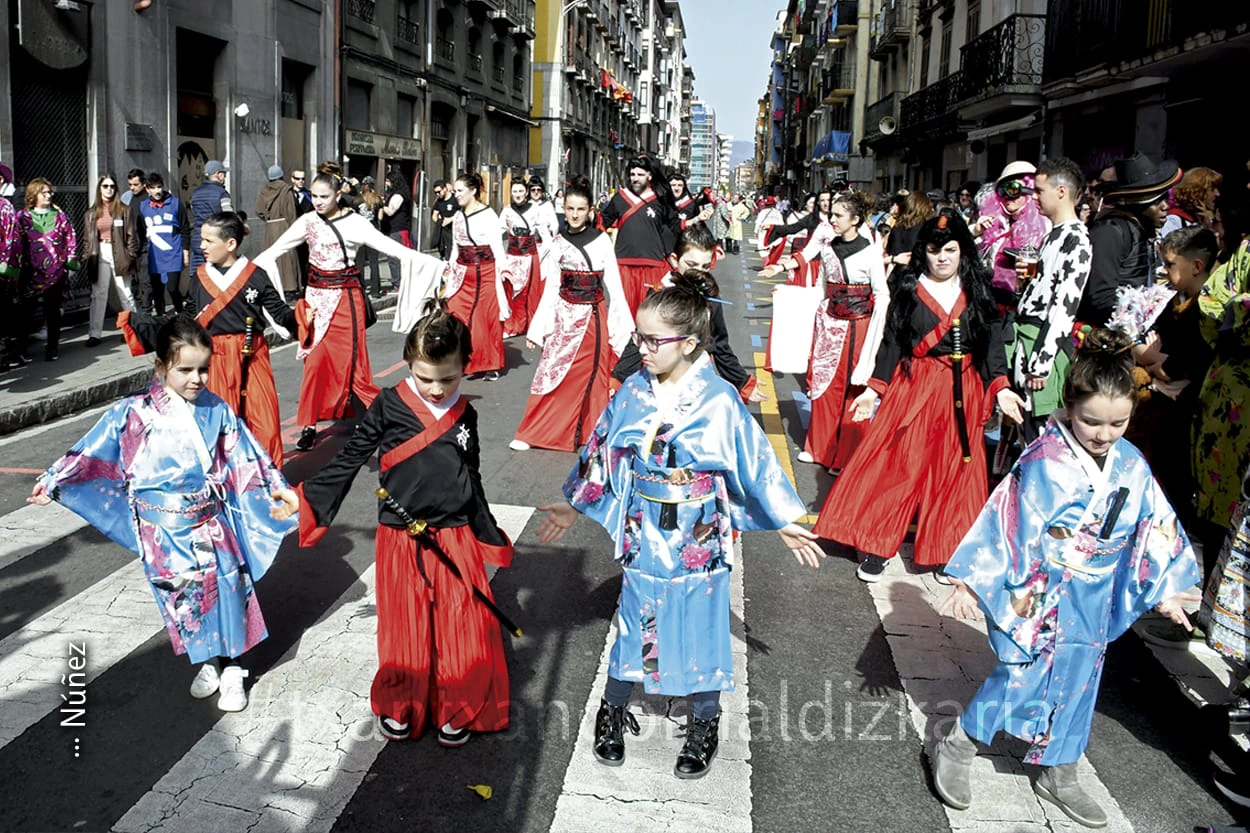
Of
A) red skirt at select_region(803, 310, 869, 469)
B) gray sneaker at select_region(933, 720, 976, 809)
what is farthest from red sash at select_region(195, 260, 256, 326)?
gray sneaker at select_region(933, 720, 976, 809)

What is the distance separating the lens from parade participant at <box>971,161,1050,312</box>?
8125mm

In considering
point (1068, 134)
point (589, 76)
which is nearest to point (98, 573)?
point (1068, 134)

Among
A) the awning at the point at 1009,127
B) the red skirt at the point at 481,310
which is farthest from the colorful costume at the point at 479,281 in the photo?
→ the awning at the point at 1009,127

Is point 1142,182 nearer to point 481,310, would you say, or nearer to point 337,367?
point 337,367

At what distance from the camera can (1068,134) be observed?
21.0 m

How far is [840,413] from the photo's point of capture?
8.02 metres

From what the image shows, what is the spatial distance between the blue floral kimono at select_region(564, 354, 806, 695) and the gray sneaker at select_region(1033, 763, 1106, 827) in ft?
3.50

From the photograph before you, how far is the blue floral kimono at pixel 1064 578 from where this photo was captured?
3.58m

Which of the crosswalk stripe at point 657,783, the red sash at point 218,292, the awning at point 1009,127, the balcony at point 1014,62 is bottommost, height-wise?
the crosswalk stripe at point 657,783

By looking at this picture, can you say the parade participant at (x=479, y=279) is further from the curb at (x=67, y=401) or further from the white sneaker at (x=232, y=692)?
the white sneaker at (x=232, y=692)

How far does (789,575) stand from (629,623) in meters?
2.20

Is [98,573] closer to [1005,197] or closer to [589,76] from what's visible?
[1005,197]

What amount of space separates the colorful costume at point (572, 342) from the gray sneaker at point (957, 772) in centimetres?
479

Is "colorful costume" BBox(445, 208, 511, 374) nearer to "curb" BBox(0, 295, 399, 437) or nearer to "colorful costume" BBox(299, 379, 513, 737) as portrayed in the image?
"curb" BBox(0, 295, 399, 437)
